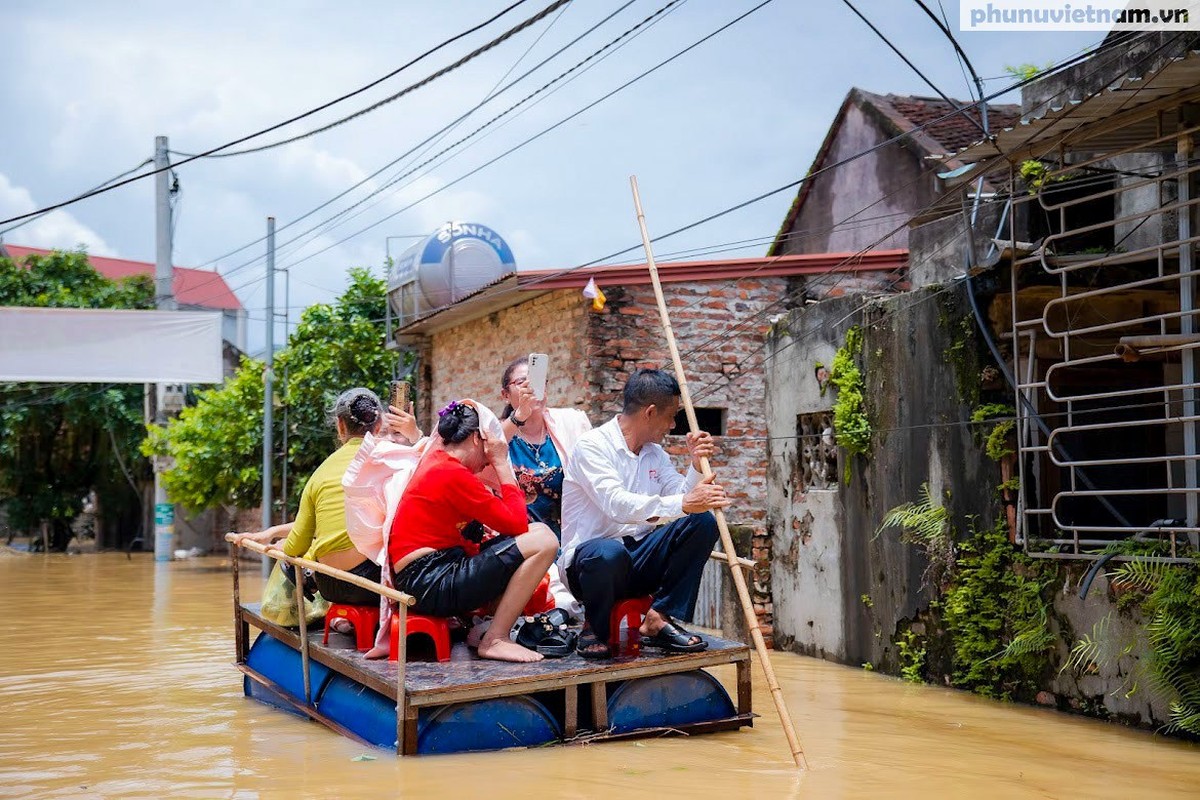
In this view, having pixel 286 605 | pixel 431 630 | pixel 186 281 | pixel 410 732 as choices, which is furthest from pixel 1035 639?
pixel 186 281

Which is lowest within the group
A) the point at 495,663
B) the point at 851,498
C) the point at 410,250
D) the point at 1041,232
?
the point at 495,663

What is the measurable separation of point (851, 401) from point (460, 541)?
438 centimetres

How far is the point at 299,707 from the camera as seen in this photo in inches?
268

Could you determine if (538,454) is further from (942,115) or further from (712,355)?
(942,115)

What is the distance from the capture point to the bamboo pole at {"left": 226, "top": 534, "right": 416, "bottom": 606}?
5.43 m

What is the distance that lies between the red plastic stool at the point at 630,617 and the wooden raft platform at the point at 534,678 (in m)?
0.09

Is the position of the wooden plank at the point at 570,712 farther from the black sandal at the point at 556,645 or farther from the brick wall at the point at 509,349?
the brick wall at the point at 509,349

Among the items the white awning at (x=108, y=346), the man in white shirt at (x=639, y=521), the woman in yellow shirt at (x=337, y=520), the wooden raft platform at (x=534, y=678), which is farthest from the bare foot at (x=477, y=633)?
the white awning at (x=108, y=346)

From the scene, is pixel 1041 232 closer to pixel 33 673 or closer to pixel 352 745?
pixel 352 745

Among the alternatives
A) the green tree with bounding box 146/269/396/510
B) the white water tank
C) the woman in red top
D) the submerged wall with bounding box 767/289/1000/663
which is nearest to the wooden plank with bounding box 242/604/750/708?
the woman in red top

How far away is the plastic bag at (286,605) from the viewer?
7301 mm

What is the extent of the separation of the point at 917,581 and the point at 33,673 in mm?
6755

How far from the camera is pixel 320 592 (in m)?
6.96

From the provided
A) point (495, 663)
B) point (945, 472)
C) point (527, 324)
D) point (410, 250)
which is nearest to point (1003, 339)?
point (945, 472)
